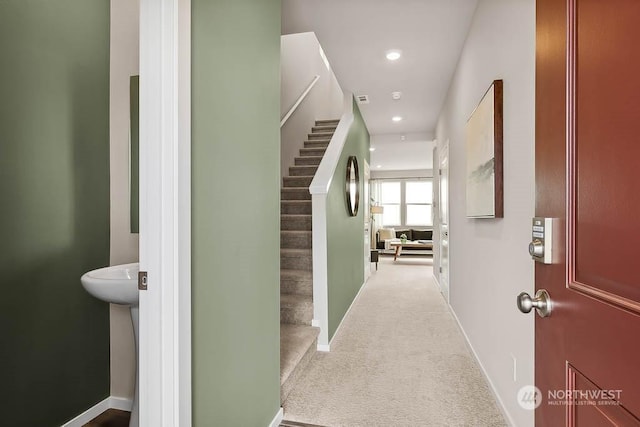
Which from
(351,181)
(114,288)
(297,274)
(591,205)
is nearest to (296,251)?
(297,274)

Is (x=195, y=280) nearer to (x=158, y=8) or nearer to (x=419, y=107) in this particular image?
(x=158, y=8)

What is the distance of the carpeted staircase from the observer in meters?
2.38

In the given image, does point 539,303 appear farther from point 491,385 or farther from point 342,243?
point 342,243

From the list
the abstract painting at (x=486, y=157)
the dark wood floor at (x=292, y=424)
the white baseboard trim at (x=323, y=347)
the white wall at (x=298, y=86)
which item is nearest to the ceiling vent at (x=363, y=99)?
the white wall at (x=298, y=86)

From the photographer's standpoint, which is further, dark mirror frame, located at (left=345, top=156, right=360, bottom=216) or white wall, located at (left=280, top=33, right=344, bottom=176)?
white wall, located at (left=280, top=33, right=344, bottom=176)

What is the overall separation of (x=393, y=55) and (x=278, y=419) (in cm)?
306

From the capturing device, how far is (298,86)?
5250 millimetres

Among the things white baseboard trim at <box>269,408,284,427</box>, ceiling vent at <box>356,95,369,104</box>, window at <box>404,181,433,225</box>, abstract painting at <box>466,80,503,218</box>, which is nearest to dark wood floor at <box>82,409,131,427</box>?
white baseboard trim at <box>269,408,284,427</box>

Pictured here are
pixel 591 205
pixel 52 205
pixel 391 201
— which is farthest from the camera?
pixel 391 201

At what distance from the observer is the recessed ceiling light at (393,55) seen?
3.19m

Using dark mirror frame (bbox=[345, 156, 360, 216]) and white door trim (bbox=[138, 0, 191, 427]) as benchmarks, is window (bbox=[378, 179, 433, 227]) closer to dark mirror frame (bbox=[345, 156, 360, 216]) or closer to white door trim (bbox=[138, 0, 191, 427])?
dark mirror frame (bbox=[345, 156, 360, 216])

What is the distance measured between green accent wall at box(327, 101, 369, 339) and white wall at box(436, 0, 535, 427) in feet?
3.78

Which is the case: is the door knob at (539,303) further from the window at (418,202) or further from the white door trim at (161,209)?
the window at (418,202)

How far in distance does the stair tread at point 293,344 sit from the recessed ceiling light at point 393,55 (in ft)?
8.29
